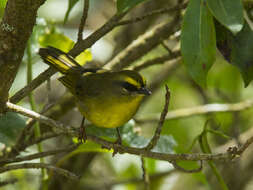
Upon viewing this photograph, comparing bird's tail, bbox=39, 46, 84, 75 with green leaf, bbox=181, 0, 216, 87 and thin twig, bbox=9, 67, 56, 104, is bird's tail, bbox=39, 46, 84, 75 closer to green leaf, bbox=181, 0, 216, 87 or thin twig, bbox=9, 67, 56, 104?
thin twig, bbox=9, 67, 56, 104

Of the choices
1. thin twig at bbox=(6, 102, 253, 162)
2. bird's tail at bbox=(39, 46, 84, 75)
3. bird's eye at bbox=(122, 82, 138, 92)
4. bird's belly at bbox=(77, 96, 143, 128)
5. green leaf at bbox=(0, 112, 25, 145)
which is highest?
bird's tail at bbox=(39, 46, 84, 75)

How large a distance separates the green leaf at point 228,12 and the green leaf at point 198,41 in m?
0.07

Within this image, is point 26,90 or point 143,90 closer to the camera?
point 26,90

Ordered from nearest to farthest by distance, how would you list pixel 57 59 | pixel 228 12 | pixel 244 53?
pixel 228 12, pixel 244 53, pixel 57 59

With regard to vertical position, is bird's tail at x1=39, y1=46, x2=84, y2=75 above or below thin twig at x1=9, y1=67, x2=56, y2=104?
above

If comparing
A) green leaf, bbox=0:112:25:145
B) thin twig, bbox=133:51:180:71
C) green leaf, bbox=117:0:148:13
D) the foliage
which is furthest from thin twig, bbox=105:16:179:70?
green leaf, bbox=117:0:148:13

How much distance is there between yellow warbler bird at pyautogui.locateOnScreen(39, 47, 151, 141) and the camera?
2652 millimetres

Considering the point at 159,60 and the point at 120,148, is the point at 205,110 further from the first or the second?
the point at 120,148

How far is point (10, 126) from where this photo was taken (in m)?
2.35

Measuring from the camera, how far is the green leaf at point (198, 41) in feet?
5.72

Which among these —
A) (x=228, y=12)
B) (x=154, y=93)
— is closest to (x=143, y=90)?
(x=228, y=12)

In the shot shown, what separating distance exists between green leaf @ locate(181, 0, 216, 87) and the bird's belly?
0.99m

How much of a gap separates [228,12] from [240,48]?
0.40 metres

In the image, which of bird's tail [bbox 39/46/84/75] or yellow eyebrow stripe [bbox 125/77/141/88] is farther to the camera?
yellow eyebrow stripe [bbox 125/77/141/88]
